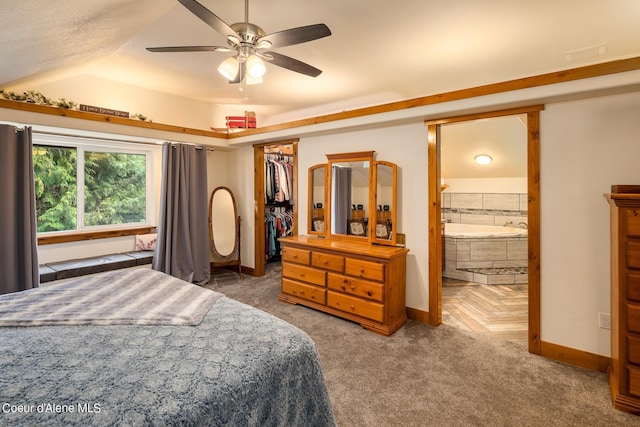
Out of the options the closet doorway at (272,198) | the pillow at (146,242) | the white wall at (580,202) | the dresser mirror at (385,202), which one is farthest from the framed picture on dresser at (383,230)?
the pillow at (146,242)

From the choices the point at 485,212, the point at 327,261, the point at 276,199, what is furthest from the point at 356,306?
the point at 485,212

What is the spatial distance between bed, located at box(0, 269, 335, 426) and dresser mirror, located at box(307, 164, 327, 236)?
2176mm

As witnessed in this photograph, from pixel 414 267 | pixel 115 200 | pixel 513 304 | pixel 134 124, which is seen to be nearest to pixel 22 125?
pixel 134 124

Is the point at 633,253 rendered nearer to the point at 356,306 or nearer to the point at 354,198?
the point at 356,306

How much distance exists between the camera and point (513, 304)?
11.6ft

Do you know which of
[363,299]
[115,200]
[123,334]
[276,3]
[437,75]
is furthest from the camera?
[115,200]

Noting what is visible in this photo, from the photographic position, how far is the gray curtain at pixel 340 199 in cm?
349

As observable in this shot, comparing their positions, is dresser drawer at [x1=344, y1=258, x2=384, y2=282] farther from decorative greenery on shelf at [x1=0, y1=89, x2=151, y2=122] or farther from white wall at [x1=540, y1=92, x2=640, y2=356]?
decorative greenery on shelf at [x1=0, y1=89, x2=151, y2=122]

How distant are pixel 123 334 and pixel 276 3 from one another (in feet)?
7.48

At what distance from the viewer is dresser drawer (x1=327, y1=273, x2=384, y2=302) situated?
111 inches

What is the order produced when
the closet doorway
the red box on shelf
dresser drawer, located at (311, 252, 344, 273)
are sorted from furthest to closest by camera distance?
the closet doorway → the red box on shelf → dresser drawer, located at (311, 252, 344, 273)

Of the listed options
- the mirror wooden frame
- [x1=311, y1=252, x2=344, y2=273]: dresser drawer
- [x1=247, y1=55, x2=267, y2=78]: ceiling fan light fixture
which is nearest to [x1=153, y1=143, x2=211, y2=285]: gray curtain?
the mirror wooden frame

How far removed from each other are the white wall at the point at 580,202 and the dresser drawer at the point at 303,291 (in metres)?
1.97

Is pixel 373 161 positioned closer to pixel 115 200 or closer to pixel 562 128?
pixel 562 128
